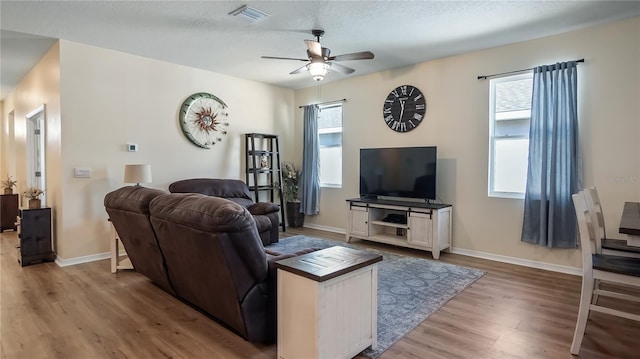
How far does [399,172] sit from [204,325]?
3.37 metres

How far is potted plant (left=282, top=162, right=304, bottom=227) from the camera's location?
6523mm

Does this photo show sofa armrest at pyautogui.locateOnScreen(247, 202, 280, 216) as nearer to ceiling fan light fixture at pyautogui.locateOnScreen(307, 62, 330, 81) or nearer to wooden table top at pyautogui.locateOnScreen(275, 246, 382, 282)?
ceiling fan light fixture at pyautogui.locateOnScreen(307, 62, 330, 81)

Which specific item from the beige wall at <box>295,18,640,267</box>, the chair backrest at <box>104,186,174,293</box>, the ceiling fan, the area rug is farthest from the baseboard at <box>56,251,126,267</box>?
the beige wall at <box>295,18,640,267</box>

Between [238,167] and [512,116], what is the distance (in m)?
4.31

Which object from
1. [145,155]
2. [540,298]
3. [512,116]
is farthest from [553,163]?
[145,155]

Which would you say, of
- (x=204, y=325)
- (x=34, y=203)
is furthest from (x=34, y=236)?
(x=204, y=325)

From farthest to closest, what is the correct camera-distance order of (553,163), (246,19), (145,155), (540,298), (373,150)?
(373,150)
(145,155)
(553,163)
(246,19)
(540,298)

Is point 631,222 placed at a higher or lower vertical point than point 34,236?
higher

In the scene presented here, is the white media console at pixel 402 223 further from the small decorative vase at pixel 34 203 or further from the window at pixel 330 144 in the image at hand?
the small decorative vase at pixel 34 203

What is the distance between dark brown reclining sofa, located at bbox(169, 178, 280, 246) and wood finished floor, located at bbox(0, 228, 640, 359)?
1557 millimetres

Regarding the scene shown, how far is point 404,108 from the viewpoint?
17.0 ft

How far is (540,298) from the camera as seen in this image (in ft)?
10.2

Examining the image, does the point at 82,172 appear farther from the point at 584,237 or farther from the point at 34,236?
the point at 584,237

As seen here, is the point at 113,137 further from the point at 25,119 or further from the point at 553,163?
the point at 553,163
